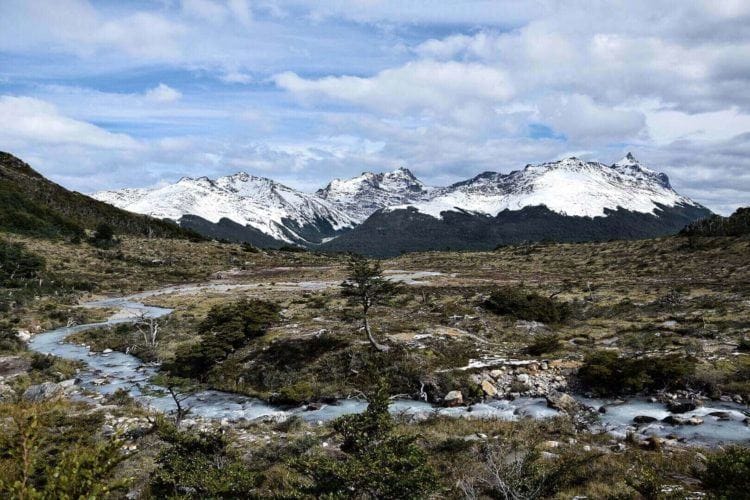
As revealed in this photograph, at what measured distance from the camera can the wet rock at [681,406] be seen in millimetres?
18125

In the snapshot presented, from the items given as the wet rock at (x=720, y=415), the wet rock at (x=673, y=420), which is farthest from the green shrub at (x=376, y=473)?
the wet rock at (x=720, y=415)

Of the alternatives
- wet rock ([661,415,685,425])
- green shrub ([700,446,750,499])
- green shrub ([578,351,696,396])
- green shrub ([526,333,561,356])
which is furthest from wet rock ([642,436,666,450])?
green shrub ([526,333,561,356])

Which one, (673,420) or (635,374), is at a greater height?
(635,374)

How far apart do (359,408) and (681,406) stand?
13.2m

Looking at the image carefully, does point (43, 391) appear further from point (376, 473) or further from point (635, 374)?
point (635, 374)

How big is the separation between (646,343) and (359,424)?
22.1 meters

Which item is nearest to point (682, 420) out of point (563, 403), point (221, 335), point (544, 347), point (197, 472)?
point (563, 403)

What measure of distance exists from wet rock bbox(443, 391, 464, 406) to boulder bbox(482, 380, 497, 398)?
4.28 ft

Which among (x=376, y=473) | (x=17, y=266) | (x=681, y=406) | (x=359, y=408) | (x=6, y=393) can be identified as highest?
(x=17, y=266)

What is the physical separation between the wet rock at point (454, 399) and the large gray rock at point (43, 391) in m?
18.4

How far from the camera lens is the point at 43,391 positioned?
22.9 meters

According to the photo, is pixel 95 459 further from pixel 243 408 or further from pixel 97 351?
pixel 97 351

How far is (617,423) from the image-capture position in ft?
57.1

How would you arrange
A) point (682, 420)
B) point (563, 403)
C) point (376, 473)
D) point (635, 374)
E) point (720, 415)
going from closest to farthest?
point (376, 473) → point (682, 420) → point (720, 415) → point (563, 403) → point (635, 374)
